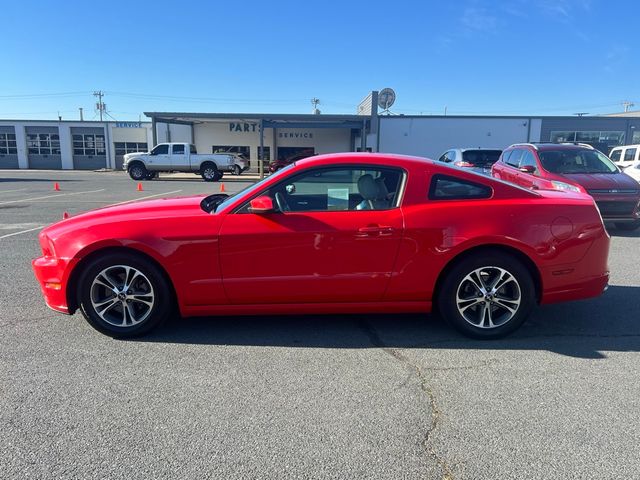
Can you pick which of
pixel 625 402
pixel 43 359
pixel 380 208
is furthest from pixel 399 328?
pixel 43 359

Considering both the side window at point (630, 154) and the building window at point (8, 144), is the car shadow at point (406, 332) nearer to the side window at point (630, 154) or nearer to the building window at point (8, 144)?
the side window at point (630, 154)

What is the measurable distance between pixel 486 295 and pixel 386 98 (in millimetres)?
27374

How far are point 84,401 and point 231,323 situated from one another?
147 cm

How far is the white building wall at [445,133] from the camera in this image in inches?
1172

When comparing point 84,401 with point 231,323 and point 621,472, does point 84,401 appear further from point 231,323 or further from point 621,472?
point 621,472

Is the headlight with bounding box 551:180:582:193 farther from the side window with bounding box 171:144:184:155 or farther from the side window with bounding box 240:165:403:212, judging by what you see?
the side window with bounding box 171:144:184:155

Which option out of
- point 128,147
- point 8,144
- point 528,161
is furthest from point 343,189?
point 8,144

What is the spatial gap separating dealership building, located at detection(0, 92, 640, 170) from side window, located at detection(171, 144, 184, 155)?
14.2 feet

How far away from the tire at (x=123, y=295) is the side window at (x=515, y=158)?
335 inches

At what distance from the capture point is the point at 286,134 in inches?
1583

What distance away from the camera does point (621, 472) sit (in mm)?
2215

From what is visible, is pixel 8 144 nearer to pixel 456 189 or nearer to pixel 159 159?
pixel 159 159

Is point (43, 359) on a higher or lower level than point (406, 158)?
lower

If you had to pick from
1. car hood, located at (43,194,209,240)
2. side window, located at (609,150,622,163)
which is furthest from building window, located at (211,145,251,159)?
car hood, located at (43,194,209,240)
